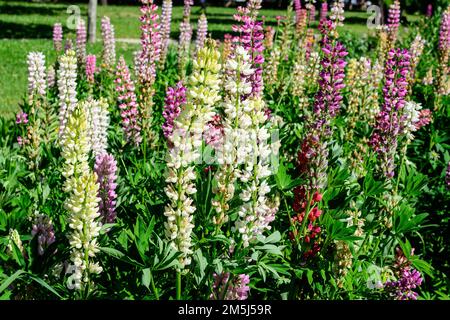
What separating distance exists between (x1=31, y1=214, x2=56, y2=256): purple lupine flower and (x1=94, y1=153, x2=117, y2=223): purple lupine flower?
383 mm

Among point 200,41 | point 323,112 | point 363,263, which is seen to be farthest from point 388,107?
point 200,41

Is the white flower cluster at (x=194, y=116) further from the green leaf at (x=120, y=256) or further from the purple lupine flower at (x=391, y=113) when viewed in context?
the purple lupine flower at (x=391, y=113)

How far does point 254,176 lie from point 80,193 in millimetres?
793

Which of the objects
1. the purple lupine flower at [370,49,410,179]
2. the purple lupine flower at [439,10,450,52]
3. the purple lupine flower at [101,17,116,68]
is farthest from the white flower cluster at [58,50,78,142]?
the purple lupine flower at [439,10,450,52]

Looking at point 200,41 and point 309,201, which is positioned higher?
point 200,41

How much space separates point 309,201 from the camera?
3.37 meters

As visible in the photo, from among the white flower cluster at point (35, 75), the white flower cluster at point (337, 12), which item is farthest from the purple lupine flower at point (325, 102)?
the white flower cluster at point (35, 75)

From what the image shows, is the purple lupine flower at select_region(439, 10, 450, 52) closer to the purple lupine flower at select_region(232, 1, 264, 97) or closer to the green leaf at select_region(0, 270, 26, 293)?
the purple lupine flower at select_region(232, 1, 264, 97)

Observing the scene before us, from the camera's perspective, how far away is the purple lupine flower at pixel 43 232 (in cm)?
293

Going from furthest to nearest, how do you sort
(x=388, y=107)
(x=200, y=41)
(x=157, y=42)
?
(x=200, y=41) < (x=157, y=42) < (x=388, y=107)

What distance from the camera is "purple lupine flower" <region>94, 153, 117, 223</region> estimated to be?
334 cm

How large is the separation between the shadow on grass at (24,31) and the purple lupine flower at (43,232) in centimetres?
2128
